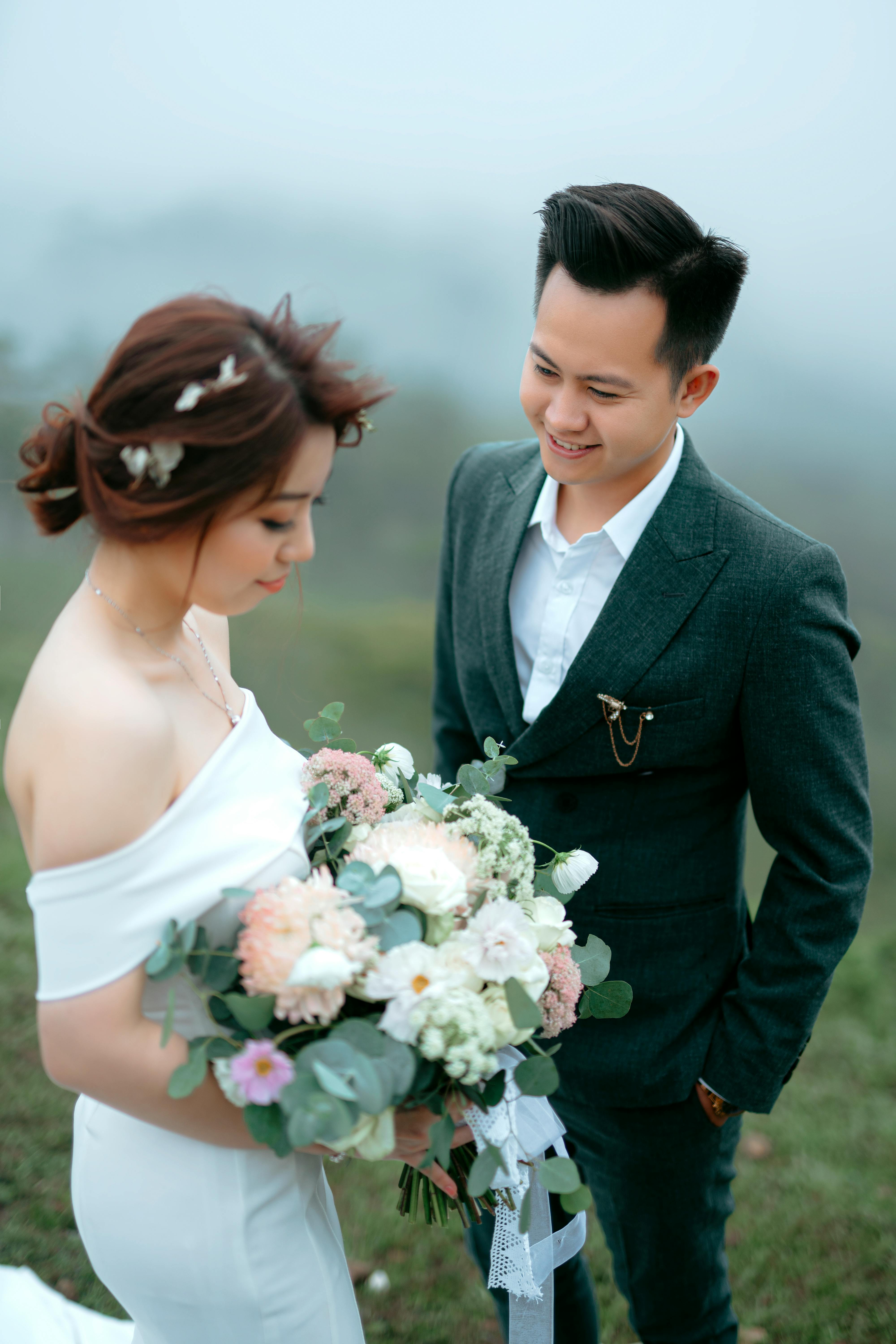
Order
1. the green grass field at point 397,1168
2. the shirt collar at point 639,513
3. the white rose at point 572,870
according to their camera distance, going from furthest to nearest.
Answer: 1. the green grass field at point 397,1168
2. the shirt collar at point 639,513
3. the white rose at point 572,870

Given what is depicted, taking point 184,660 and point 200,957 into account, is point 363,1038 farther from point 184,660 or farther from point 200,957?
point 184,660

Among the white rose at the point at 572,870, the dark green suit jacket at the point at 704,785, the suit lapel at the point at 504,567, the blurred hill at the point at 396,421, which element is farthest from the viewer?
the blurred hill at the point at 396,421

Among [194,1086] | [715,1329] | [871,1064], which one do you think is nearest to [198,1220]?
[194,1086]

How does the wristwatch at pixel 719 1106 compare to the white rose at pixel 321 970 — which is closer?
the white rose at pixel 321 970

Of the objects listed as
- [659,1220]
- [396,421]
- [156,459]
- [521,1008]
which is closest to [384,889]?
[521,1008]

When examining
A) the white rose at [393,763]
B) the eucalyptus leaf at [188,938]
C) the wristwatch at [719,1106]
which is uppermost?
the eucalyptus leaf at [188,938]

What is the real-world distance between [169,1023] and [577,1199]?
2.21 feet

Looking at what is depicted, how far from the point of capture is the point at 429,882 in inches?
55.0

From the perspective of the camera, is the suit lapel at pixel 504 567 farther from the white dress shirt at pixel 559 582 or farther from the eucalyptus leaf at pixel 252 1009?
the eucalyptus leaf at pixel 252 1009

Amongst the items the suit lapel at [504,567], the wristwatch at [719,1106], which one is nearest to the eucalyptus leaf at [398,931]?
the suit lapel at [504,567]

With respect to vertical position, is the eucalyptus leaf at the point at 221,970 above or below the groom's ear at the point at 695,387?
below

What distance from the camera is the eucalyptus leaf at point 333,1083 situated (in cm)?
123

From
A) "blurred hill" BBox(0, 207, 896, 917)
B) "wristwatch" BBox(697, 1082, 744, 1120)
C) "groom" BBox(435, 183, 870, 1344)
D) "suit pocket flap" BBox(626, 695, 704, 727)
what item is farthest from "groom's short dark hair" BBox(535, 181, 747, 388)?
"blurred hill" BBox(0, 207, 896, 917)

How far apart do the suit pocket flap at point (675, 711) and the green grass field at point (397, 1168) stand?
0.82m
